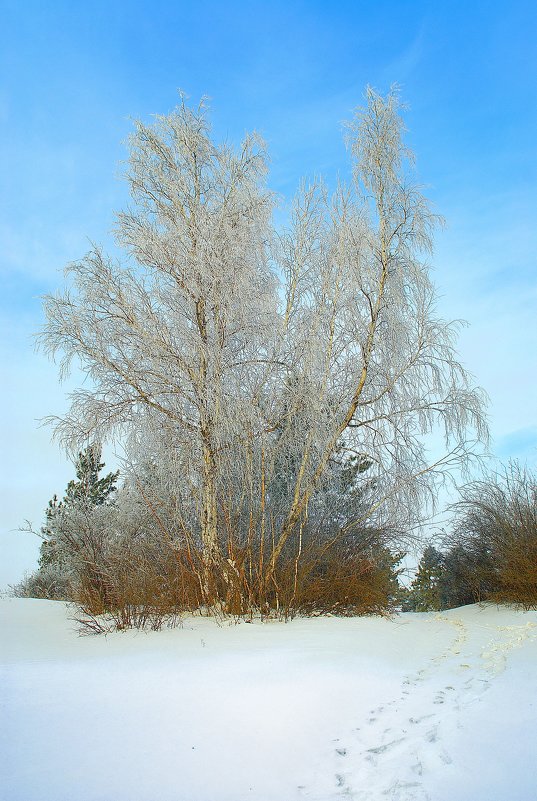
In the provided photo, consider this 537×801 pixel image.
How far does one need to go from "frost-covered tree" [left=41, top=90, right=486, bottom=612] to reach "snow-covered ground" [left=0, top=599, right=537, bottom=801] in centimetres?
326

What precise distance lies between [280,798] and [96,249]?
867 cm

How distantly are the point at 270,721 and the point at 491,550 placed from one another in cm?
926

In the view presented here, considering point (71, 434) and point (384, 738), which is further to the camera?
point (71, 434)

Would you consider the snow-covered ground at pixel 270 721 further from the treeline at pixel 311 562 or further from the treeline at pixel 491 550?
the treeline at pixel 491 550

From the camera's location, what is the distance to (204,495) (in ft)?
30.7

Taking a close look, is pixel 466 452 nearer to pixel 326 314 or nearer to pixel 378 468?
pixel 378 468

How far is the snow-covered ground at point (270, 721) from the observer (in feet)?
9.13

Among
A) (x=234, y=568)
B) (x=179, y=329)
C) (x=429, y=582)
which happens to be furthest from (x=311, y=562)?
(x=429, y=582)

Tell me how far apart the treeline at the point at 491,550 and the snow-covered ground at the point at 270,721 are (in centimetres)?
431

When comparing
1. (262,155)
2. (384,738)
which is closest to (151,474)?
(262,155)

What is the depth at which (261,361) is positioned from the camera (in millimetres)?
9352

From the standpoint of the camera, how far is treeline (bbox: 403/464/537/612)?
10422 mm

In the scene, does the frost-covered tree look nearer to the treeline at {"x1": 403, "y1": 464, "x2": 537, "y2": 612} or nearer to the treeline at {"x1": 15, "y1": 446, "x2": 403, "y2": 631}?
the treeline at {"x1": 15, "y1": 446, "x2": 403, "y2": 631}

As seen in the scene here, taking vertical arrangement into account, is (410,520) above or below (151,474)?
below
